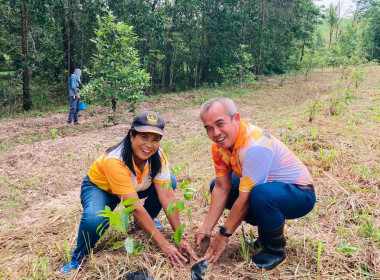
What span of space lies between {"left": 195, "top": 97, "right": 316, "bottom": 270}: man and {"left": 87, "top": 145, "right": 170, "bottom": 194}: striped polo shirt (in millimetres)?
593

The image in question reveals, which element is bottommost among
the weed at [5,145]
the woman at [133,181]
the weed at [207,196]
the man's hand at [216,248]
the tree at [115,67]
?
the weed at [5,145]

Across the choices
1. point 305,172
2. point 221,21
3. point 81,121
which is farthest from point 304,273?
point 221,21

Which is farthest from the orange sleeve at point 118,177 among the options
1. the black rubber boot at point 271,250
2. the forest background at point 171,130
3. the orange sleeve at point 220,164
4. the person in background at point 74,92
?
the person in background at point 74,92

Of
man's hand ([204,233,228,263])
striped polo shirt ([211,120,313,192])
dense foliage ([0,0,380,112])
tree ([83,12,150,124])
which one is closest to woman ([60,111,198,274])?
man's hand ([204,233,228,263])

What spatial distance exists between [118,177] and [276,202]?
1031 millimetres

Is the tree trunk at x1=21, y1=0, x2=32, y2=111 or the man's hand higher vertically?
the tree trunk at x1=21, y1=0, x2=32, y2=111

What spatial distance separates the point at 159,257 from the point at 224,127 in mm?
961

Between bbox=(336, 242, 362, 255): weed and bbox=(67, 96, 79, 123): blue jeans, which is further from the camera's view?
bbox=(67, 96, 79, 123): blue jeans

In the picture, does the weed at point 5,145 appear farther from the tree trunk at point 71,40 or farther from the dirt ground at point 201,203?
the tree trunk at point 71,40

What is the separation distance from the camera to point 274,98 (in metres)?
10.8

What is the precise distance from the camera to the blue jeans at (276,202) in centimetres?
170

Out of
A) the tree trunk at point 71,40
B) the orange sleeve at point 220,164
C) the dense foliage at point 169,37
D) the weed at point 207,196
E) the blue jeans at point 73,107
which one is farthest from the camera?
the tree trunk at point 71,40

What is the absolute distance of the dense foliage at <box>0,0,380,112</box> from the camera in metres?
9.77

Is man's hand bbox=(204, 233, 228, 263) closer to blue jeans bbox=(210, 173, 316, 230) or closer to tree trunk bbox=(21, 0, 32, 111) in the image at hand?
blue jeans bbox=(210, 173, 316, 230)
